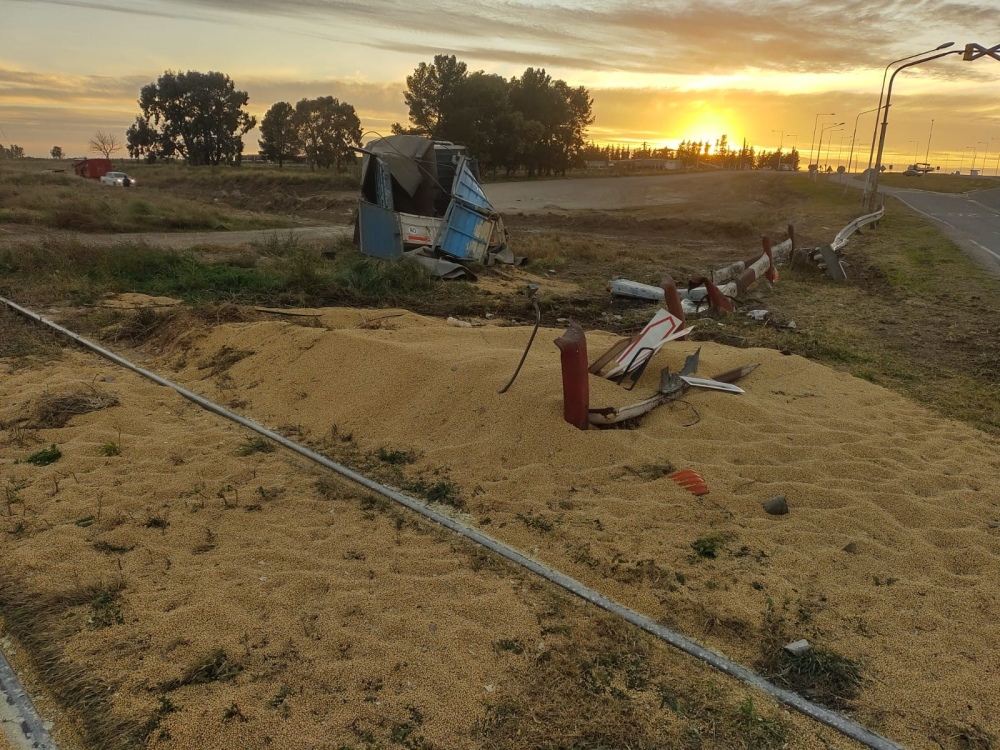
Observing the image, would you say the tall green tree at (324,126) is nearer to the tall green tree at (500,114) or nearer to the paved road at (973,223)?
the tall green tree at (500,114)

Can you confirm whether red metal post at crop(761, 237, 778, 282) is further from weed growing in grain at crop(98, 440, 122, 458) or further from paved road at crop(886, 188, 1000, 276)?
weed growing in grain at crop(98, 440, 122, 458)

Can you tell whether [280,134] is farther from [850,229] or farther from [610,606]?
[610,606]

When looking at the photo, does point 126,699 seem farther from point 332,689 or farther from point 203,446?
point 203,446

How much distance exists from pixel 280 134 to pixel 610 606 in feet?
274

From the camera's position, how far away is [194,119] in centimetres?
7450

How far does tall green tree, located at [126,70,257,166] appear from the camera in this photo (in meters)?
73.3

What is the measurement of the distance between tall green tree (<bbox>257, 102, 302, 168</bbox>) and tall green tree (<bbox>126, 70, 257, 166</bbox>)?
219 cm

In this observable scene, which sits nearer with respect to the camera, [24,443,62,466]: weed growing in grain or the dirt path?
[24,443,62,466]: weed growing in grain

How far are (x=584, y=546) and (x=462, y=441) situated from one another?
164 cm

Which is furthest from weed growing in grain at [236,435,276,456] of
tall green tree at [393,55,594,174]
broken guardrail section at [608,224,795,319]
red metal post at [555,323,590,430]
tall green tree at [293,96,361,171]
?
tall green tree at [293,96,361,171]

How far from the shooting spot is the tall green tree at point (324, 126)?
2820 inches

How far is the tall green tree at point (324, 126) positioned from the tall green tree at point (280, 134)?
182 cm

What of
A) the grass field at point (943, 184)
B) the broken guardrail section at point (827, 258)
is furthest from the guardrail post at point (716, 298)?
the grass field at point (943, 184)

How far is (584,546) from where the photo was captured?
3664 mm
